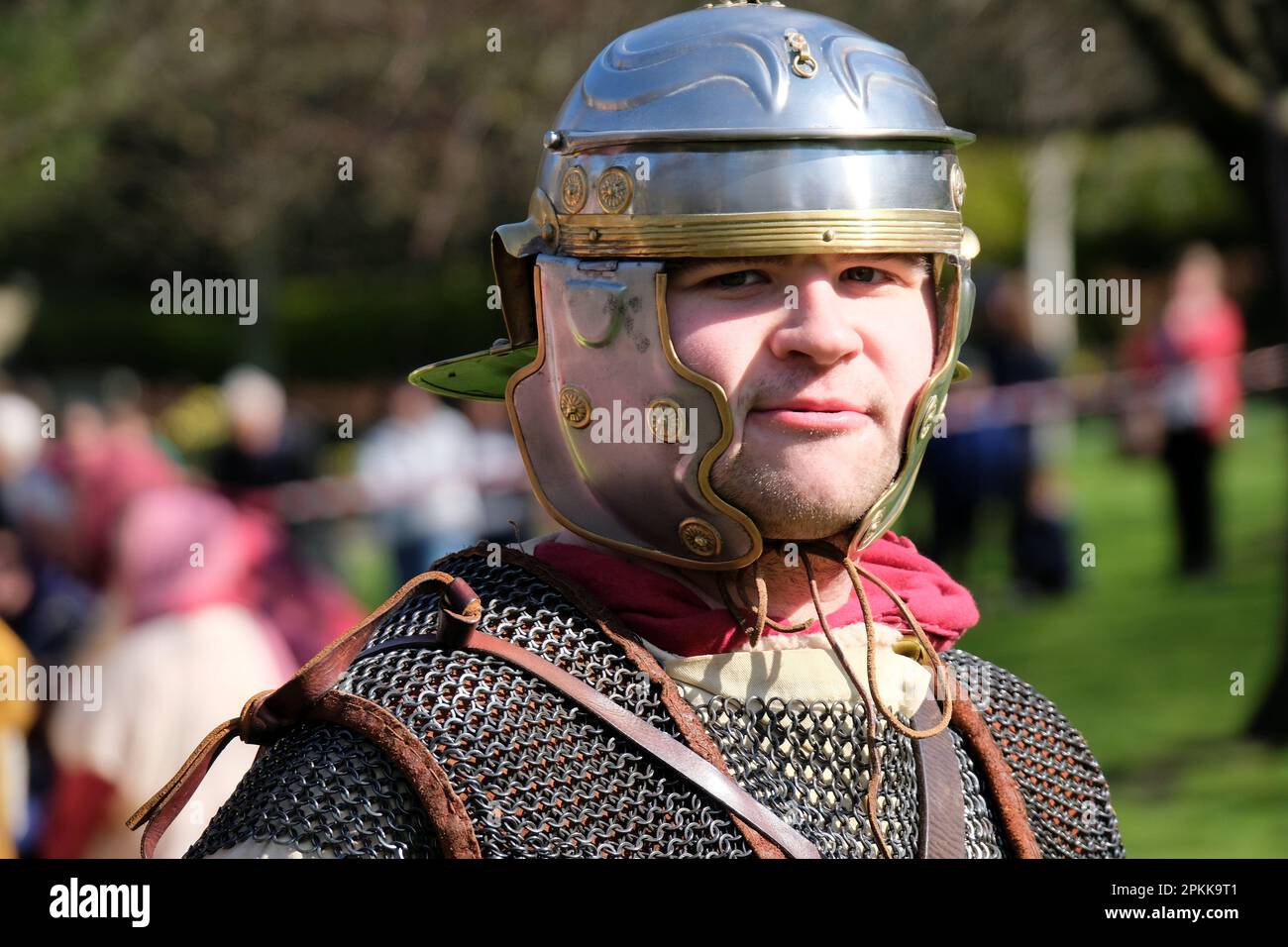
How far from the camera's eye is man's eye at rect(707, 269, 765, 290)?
312 centimetres

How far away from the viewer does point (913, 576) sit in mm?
3494

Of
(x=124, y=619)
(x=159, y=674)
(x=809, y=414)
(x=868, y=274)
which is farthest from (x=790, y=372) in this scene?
(x=124, y=619)

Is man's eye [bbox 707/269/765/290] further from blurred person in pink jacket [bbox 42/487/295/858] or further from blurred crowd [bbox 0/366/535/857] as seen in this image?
blurred person in pink jacket [bbox 42/487/295/858]

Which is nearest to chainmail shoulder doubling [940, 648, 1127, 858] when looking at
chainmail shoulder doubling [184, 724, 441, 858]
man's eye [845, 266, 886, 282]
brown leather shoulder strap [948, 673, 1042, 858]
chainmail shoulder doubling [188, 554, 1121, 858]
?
brown leather shoulder strap [948, 673, 1042, 858]

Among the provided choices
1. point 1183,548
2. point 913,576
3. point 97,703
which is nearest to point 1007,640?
point 1183,548

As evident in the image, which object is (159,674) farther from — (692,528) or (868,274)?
(868,274)

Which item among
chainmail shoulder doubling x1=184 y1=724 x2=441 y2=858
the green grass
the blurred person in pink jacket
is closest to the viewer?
chainmail shoulder doubling x1=184 y1=724 x2=441 y2=858

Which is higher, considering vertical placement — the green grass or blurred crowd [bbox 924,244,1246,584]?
blurred crowd [bbox 924,244,1246,584]

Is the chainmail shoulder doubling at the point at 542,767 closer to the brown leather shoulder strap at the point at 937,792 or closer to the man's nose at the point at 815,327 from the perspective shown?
the brown leather shoulder strap at the point at 937,792

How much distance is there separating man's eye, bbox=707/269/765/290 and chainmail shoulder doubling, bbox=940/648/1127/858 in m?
0.90

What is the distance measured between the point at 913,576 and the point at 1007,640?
883 centimetres

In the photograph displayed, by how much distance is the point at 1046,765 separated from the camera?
365cm

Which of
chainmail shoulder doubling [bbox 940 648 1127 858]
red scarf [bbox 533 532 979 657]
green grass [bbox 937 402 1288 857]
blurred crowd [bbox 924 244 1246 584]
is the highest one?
red scarf [bbox 533 532 979 657]

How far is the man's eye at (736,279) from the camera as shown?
312 cm
